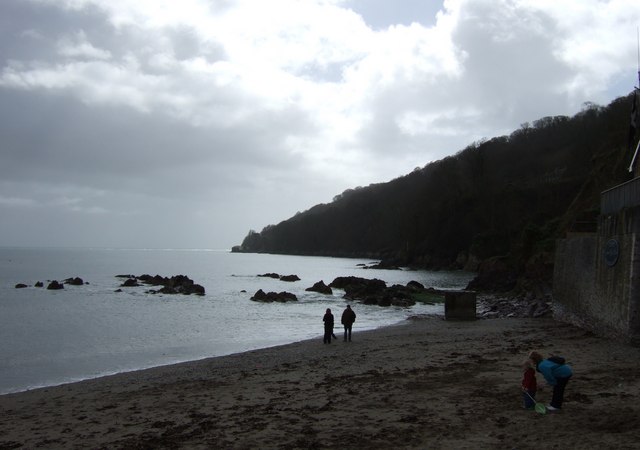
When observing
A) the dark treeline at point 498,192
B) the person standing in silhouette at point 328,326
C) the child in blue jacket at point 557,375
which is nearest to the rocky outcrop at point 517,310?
the person standing in silhouette at point 328,326

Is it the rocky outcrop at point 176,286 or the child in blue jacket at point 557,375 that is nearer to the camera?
the child in blue jacket at point 557,375

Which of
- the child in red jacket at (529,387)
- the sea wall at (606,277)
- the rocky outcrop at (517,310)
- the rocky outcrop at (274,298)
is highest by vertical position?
the sea wall at (606,277)

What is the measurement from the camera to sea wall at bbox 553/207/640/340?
14.4m

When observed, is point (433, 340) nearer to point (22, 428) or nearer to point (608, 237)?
point (608, 237)

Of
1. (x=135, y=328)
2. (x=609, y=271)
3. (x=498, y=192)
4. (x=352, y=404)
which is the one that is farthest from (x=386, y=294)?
(x=498, y=192)

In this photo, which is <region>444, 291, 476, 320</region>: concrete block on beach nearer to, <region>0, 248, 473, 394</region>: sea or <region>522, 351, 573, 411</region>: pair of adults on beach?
<region>0, 248, 473, 394</region>: sea

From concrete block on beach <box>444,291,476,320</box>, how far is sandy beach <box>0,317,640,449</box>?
1030cm

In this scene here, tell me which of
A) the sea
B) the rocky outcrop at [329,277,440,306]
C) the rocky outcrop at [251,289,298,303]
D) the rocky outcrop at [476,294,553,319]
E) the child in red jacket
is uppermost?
the child in red jacket

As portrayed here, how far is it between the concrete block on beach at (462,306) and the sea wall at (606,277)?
21.6 ft

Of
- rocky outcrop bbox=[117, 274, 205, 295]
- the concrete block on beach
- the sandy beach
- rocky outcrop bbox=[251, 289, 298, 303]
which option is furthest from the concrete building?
rocky outcrop bbox=[117, 274, 205, 295]

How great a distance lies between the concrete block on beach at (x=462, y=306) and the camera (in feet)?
93.6

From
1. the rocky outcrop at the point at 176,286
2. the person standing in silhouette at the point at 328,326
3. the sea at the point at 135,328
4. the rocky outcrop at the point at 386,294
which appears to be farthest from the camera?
the rocky outcrop at the point at 176,286

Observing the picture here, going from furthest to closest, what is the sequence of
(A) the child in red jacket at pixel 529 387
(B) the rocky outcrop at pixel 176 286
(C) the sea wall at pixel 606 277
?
(B) the rocky outcrop at pixel 176 286
(C) the sea wall at pixel 606 277
(A) the child in red jacket at pixel 529 387

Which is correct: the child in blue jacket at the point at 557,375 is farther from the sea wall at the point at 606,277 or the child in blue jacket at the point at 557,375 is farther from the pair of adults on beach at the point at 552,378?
the sea wall at the point at 606,277
